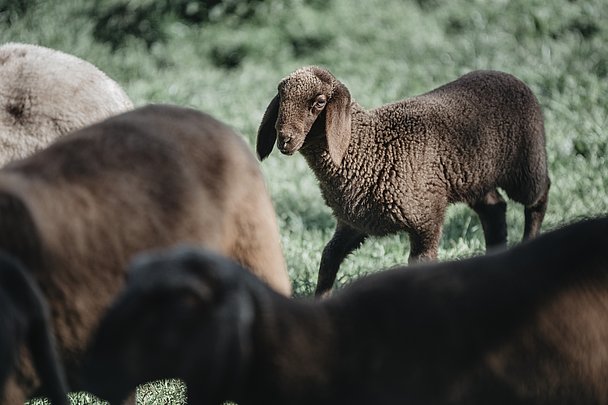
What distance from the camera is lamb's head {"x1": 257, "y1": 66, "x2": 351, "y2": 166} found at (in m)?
6.04

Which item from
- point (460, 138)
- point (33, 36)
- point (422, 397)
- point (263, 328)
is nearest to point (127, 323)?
point (263, 328)

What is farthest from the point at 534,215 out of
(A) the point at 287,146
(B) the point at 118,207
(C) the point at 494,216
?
(B) the point at 118,207

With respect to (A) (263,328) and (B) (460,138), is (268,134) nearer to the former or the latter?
(B) (460,138)

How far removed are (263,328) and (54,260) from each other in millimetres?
1119

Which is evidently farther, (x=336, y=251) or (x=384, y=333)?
(x=336, y=251)

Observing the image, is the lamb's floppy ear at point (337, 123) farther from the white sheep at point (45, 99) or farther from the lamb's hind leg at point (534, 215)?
the lamb's hind leg at point (534, 215)

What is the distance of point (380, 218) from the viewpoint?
6.29m

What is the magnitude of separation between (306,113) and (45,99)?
1.50m

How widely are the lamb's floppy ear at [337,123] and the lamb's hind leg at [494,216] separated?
1.47 m

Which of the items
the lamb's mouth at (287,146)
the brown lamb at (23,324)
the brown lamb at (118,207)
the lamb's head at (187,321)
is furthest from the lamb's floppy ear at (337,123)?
the lamb's head at (187,321)

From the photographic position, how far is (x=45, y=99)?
5.40 meters

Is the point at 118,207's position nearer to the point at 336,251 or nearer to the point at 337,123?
the point at 337,123

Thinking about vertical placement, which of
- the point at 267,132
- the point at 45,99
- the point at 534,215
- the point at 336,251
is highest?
the point at 45,99

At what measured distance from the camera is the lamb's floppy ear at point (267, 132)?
247 inches
